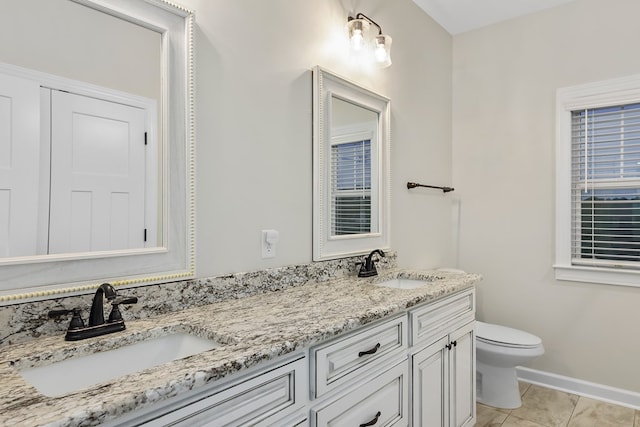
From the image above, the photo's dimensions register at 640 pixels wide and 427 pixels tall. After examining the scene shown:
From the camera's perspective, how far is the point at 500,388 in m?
2.43

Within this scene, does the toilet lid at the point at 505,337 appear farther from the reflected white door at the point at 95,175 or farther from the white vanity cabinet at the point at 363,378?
the reflected white door at the point at 95,175

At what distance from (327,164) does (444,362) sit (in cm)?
108

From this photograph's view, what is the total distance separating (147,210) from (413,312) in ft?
→ 3.48

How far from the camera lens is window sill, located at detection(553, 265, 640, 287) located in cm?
243

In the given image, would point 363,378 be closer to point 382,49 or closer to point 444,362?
point 444,362

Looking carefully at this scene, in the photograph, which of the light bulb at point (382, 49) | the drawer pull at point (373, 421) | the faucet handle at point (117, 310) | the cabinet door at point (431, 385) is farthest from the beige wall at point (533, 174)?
the faucet handle at point (117, 310)

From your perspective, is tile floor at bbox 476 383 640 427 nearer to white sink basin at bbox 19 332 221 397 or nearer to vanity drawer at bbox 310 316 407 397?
vanity drawer at bbox 310 316 407 397

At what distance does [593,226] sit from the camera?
261 centimetres

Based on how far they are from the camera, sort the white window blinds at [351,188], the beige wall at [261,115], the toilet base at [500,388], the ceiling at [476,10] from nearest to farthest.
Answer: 1. the beige wall at [261,115]
2. the white window blinds at [351,188]
3. the toilet base at [500,388]
4. the ceiling at [476,10]

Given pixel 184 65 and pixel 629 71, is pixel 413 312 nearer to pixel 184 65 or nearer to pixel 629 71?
pixel 184 65

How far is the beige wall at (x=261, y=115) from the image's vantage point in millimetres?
1402

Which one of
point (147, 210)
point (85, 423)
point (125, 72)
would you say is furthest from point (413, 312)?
point (125, 72)

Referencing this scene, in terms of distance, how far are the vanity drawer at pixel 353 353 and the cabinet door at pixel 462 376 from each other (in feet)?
1.72

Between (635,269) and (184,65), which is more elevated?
(184,65)
